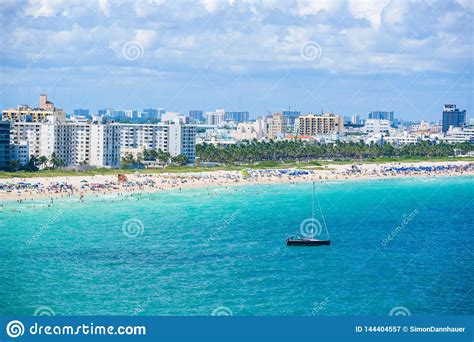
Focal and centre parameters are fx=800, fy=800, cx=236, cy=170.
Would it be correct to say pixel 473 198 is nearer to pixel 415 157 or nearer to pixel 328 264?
pixel 328 264

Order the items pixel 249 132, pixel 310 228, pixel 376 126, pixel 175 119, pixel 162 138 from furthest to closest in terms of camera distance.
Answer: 1. pixel 376 126
2. pixel 249 132
3. pixel 175 119
4. pixel 162 138
5. pixel 310 228

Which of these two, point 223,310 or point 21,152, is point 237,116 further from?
point 223,310

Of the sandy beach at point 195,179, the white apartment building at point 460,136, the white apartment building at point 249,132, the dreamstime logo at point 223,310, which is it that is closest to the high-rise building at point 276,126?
the white apartment building at point 249,132

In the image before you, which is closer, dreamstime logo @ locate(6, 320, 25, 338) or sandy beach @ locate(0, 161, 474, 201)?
dreamstime logo @ locate(6, 320, 25, 338)

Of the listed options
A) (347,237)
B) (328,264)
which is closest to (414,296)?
(328,264)

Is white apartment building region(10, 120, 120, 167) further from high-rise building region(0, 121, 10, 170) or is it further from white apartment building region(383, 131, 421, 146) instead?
white apartment building region(383, 131, 421, 146)
